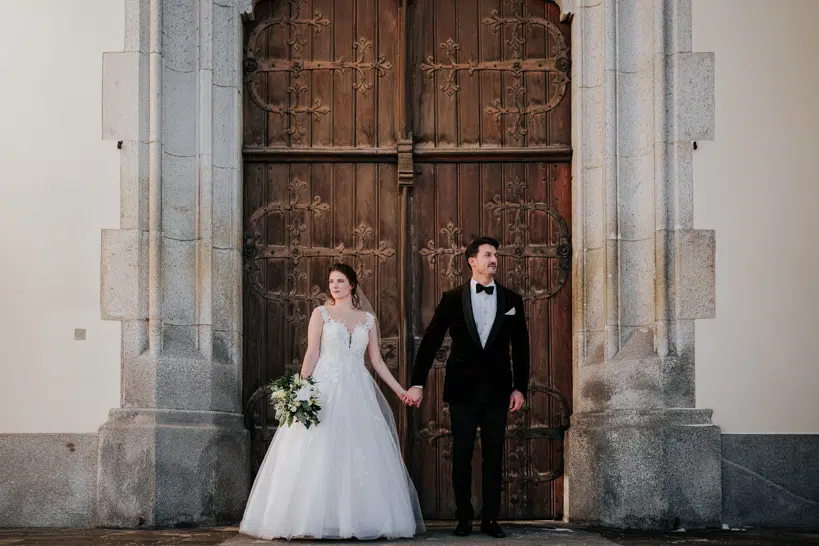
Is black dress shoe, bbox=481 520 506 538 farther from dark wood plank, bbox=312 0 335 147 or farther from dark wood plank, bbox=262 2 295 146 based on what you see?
dark wood plank, bbox=262 2 295 146

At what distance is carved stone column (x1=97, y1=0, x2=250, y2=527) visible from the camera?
27.5ft

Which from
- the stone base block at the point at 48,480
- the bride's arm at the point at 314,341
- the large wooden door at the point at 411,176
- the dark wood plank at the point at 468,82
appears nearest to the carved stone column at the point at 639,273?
the large wooden door at the point at 411,176

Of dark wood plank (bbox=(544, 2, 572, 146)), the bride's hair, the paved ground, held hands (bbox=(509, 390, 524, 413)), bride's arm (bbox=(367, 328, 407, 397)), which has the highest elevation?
dark wood plank (bbox=(544, 2, 572, 146))

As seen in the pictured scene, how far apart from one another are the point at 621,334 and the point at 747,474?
1209 mm

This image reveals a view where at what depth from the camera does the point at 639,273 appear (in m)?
8.77

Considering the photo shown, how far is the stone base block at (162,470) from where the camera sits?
328 inches

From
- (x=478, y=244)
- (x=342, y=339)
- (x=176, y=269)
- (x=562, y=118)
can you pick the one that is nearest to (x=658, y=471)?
(x=478, y=244)

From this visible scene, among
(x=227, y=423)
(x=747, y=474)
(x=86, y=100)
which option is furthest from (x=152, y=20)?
(x=747, y=474)

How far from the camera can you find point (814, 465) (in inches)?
335

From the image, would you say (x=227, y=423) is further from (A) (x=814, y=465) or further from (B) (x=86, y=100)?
(A) (x=814, y=465)

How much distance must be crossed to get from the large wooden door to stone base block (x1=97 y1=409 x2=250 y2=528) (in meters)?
0.62

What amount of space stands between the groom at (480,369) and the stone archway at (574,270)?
0.86 metres

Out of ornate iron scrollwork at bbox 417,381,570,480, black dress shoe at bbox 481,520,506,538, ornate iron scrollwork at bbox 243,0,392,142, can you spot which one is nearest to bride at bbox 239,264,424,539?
black dress shoe at bbox 481,520,506,538

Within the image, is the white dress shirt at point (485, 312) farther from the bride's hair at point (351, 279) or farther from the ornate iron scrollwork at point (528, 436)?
the ornate iron scrollwork at point (528, 436)
